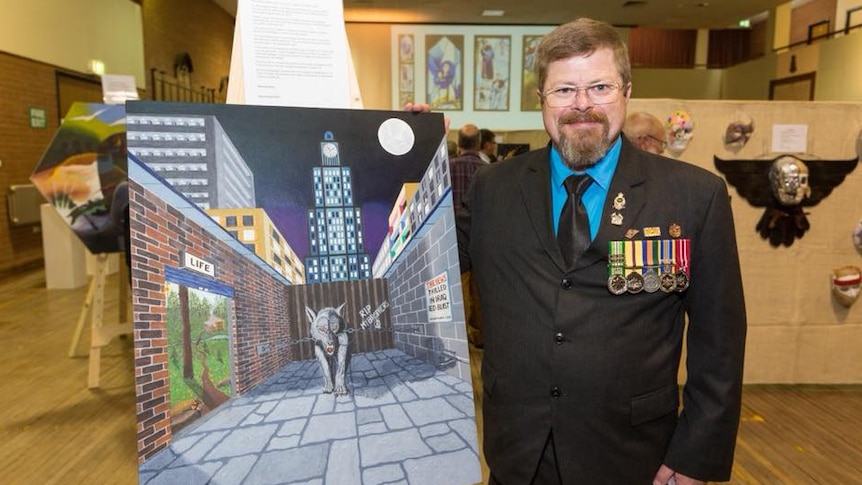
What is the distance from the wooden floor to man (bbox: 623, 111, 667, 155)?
167cm

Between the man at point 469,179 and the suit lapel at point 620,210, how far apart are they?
8.91 feet

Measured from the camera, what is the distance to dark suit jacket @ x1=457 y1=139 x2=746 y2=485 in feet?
4.10

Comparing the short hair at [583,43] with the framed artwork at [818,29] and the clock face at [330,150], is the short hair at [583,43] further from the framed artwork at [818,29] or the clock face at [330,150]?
the framed artwork at [818,29]

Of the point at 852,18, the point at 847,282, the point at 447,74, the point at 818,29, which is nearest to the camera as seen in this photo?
the point at 847,282

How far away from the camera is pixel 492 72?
841 cm

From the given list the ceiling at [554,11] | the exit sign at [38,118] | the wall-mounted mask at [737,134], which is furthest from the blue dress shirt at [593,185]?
the ceiling at [554,11]

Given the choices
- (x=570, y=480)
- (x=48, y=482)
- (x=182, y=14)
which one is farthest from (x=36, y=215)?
(x=570, y=480)

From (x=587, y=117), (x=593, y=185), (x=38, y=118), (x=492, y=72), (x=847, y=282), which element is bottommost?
(x=847, y=282)

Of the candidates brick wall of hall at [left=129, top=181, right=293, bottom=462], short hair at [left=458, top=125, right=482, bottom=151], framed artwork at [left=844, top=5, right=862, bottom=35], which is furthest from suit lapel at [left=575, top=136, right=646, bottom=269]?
framed artwork at [left=844, top=5, right=862, bottom=35]

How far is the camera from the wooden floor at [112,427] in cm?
271

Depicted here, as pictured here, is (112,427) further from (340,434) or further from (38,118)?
(38,118)

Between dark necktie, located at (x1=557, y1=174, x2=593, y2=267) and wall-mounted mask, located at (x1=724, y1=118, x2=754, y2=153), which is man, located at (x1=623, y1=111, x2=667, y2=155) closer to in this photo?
wall-mounted mask, located at (x1=724, y1=118, x2=754, y2=153)

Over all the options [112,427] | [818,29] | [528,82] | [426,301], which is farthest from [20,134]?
[818,29]

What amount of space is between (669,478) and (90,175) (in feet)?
13.4
